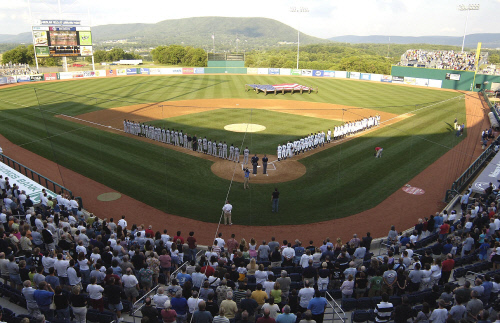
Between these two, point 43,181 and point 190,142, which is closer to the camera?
point 43,181

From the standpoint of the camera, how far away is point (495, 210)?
14.0 m

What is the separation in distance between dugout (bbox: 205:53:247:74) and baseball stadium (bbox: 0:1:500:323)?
31276 mm

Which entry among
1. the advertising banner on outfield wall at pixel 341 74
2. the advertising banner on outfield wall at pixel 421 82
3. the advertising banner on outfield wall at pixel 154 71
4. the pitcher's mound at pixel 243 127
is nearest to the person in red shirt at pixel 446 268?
the pitcher's mound at pixel 243 127

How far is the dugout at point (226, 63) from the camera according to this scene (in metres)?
76.2

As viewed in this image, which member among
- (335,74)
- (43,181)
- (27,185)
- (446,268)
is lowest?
(43,181)

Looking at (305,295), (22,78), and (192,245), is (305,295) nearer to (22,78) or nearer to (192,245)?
(192,245)

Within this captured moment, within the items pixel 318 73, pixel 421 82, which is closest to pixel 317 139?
pixel 421 82

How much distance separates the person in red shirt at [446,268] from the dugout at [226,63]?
230 ft

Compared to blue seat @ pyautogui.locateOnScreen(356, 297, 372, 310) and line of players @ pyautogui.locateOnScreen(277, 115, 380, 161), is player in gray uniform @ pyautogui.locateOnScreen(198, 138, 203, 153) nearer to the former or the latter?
line of players @ pyautogui.locateOnScreen(277, 115, 380, 161)

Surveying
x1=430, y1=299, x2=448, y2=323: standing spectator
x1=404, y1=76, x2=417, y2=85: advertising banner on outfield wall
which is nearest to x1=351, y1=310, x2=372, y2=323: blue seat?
x1=430, y1=299, x2=448, y2=323: standing spectator

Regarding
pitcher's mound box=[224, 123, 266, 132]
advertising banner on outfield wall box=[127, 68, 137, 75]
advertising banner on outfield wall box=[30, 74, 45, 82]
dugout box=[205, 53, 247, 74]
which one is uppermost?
dugout box=[205, 53, 247, 74]

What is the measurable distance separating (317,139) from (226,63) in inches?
2183

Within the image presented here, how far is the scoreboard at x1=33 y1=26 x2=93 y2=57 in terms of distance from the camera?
60.0m

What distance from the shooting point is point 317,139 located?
25812 millimetres
